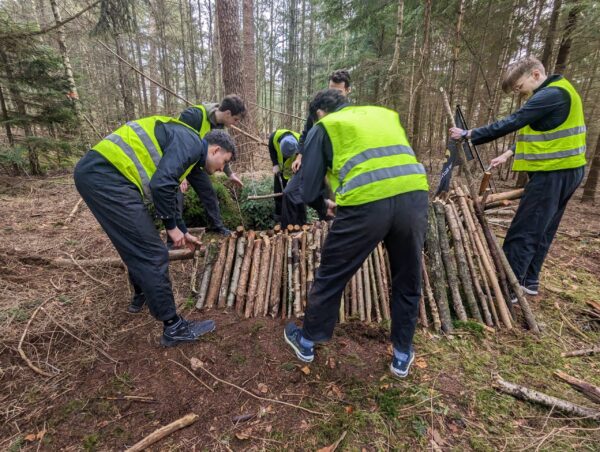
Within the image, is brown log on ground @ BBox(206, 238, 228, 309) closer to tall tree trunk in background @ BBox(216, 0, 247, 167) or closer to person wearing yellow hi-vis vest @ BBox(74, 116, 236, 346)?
person wearing yellow hi-vis vest @ BBox(74, 116, 236, 346)

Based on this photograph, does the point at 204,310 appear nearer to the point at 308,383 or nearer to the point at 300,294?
the point at 300,294

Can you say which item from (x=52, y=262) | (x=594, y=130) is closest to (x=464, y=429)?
(x=52, y=262)

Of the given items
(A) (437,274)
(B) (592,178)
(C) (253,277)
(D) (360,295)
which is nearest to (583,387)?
(A) (437,274)

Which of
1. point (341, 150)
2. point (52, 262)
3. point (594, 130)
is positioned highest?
point (594, 130)

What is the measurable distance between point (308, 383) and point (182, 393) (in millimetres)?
920

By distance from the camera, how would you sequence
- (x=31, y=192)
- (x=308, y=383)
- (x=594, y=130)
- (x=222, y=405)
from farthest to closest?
(x=594, y=130) → (x=31, y=192) → (x=308, y=383) → (x=222, y=405)

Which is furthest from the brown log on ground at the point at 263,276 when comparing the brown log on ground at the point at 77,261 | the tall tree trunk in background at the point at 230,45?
the tall tree trunk in background at the point at 230,45

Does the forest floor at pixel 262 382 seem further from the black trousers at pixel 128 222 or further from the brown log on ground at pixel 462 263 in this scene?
the black trousers at pixel 128 222

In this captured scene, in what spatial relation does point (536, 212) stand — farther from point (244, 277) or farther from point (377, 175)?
point (244, 277)

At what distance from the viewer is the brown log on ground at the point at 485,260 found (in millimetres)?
2848

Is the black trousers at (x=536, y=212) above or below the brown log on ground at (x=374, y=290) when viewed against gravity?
above

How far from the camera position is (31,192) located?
6.61 metres

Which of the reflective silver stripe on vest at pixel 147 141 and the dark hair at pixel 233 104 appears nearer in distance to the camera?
the reflective silver stripe on vest at pixel 147 141

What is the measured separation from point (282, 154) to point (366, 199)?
9.91 ft
